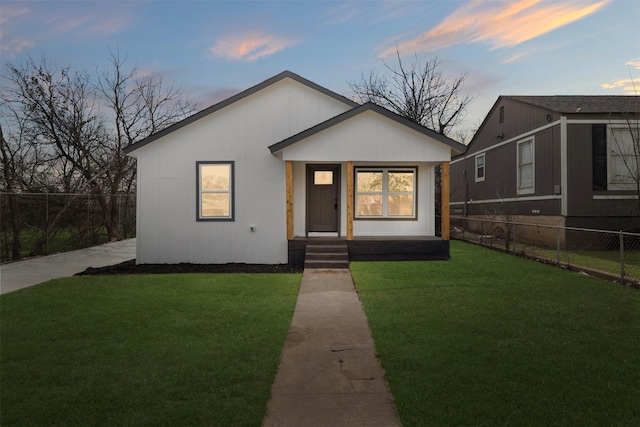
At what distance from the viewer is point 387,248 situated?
11.0 m

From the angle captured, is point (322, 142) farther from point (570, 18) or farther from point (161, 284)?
point (570, 18)

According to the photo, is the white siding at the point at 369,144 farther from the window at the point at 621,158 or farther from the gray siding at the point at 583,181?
the window at the point at 621,158

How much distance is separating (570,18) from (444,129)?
16704mm

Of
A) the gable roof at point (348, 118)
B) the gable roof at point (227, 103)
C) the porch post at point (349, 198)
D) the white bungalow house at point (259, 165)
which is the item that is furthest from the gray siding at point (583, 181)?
the porch post at point (349, 198)

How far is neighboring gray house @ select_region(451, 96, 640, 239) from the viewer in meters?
12.9

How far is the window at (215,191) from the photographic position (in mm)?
11250

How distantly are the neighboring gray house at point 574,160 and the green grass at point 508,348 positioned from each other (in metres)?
5.97

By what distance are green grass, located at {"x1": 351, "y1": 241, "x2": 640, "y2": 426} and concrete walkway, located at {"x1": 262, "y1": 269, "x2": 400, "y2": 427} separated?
18cm

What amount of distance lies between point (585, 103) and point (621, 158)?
8.01 feet

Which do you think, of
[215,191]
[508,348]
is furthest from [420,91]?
[508,348]

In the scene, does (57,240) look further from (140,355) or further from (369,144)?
(140,355)

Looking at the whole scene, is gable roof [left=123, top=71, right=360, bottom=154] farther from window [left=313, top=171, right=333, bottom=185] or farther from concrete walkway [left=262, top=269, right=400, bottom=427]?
concrete walkway [left=262, top=269, right=400, bottom=427]

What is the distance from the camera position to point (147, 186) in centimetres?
1117

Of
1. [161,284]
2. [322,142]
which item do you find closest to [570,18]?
[322,142]
